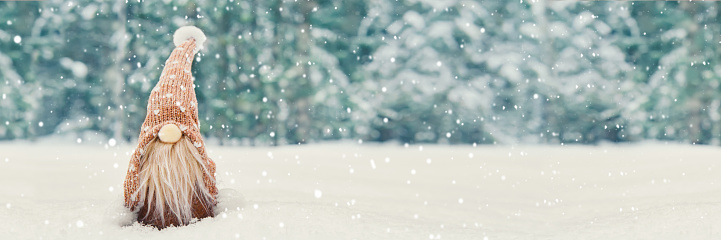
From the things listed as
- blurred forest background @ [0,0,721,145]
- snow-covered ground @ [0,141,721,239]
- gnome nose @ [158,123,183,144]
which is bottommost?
snow-covered ground @ [0,141,721,239]

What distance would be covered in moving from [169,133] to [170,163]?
0.31ft

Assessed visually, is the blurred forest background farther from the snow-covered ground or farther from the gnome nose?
the gnome nose

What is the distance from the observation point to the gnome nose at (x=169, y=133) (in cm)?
168

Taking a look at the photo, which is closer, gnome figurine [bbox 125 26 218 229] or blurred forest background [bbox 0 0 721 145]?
gnome figurine [bbox 125 26 218 229]

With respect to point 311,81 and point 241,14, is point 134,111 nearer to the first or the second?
point 241,14

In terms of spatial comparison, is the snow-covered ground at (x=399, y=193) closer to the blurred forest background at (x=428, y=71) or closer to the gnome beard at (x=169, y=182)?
the gnome beard at (x=169, y=182)

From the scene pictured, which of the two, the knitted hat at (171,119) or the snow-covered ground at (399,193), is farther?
the snow-covered ground at (399,193)

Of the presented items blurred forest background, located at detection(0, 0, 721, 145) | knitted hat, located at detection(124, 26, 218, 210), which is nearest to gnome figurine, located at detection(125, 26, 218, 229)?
knitted hat, located at detection(124, 26, 218, 210)

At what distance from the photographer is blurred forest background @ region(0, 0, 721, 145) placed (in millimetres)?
5559

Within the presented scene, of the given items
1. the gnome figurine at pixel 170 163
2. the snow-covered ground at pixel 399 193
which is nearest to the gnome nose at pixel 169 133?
the gnome figurine at pixel 170 163

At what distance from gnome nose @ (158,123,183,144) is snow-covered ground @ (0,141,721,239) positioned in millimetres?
294

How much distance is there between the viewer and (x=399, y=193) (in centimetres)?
341

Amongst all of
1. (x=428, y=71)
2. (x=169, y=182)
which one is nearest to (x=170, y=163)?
(x=169, y=182)

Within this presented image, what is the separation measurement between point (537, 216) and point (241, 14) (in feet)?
12.1
